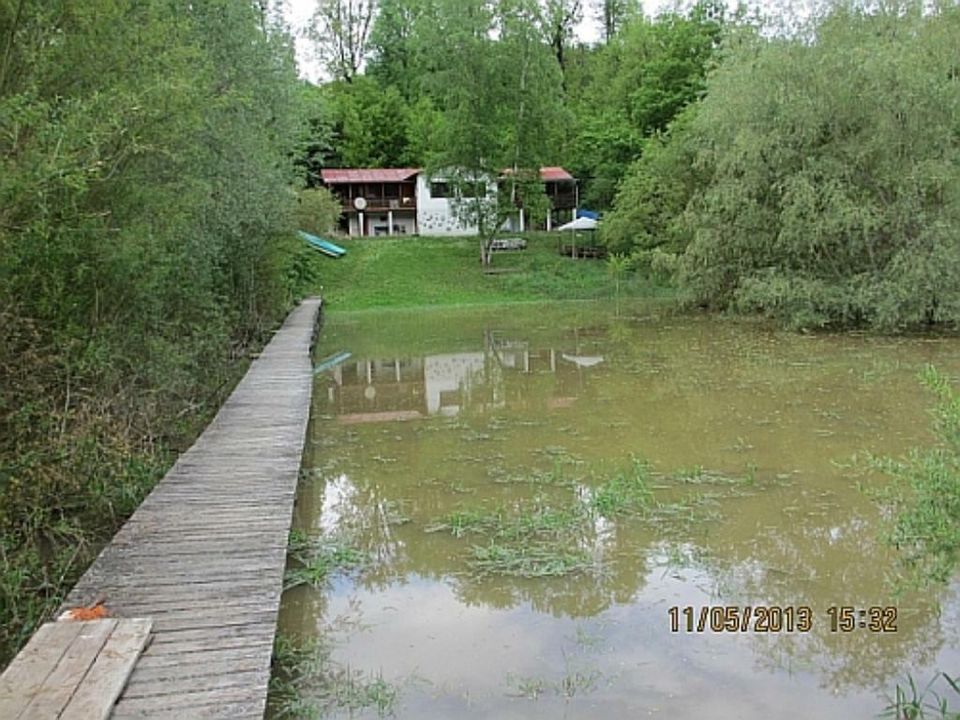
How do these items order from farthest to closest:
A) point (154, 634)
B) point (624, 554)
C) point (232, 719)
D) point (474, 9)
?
point (474, 9), point (624, 554), point (154, 634), point (232, 719)

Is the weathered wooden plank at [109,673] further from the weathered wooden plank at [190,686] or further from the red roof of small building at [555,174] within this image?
the red roof of small building at [555,174]

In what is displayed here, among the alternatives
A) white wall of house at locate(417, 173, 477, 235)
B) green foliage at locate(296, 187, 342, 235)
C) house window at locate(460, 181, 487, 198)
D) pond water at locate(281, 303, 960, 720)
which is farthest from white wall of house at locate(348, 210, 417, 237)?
pond water at locate(281, 303, 960, 720)

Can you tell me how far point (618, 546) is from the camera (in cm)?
588

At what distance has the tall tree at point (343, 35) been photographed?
4647 cm

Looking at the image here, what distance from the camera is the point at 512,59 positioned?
29141mm

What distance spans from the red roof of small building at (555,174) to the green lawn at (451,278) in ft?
16.1

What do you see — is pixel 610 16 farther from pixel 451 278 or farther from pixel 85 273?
pixel 85 273

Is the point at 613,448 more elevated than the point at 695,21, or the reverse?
the point at 695,21

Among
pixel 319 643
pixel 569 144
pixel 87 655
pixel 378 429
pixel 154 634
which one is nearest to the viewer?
pixel 87 655

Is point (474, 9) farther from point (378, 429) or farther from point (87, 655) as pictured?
point (87, 655)

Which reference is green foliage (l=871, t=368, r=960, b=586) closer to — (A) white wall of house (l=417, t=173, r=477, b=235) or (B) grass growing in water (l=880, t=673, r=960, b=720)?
(B) grass growing in water (l=880, t=673, r=960, b=720)

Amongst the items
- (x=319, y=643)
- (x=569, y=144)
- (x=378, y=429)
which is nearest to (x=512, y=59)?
(x=569, y=144)

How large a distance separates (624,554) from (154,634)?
2.99 m
